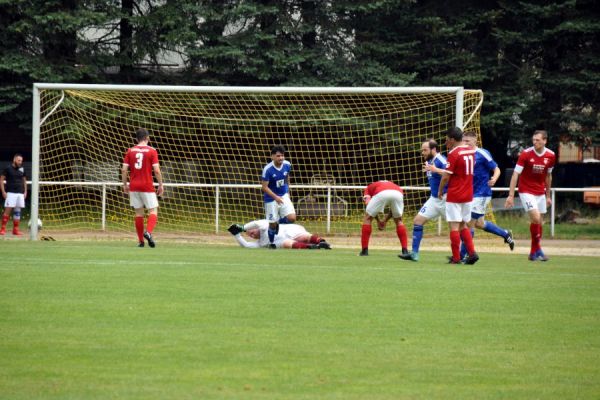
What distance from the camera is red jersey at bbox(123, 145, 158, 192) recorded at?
18.4m

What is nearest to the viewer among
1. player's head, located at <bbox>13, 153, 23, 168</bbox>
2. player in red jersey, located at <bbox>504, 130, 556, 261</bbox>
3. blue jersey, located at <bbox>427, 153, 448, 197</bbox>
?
blue jersey, located at <bbox>427, 153, 448, 197</bbox>

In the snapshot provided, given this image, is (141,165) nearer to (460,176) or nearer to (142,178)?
(142,178)

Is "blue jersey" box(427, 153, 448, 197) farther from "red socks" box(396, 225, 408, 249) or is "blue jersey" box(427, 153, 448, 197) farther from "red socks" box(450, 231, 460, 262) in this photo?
"red socks" box(450, 231, 460, 262)

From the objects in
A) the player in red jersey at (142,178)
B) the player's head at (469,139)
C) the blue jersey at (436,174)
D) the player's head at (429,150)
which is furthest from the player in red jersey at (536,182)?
the player in red jersey at (142,178)

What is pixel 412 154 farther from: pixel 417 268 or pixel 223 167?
pixel 417 268

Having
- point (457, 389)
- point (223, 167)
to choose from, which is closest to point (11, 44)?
point (223, 167)

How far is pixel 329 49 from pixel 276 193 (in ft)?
41.3

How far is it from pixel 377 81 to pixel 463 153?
14555 millimetres

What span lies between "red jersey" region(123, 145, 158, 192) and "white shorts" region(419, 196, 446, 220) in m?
4.77

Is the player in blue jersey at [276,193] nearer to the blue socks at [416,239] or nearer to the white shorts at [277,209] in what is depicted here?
the white shorts at [277,209]

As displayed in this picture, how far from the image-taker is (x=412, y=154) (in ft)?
92.1

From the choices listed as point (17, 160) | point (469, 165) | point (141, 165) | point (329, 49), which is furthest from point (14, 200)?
point (469, 165)

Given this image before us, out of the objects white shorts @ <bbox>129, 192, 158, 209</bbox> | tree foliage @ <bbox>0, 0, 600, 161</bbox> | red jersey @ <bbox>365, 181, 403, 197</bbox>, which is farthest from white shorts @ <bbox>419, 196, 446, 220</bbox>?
tree foliage @ <bbox>0, 0, 600, 161</bbox>

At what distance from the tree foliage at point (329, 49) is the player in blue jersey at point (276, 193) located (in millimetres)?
10124
